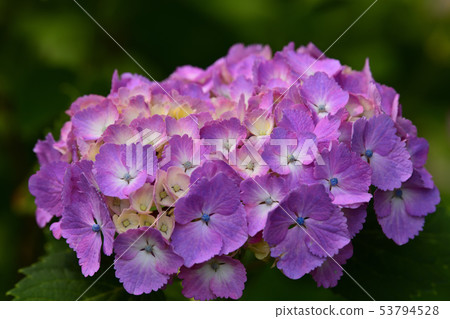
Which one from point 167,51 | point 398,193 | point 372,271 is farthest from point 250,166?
point 167,51

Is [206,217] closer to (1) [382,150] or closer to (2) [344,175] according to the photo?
(2) [344,175]

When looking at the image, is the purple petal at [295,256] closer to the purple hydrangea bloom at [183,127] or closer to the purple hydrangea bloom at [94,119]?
the purple hydrangea bloom at [183,127]

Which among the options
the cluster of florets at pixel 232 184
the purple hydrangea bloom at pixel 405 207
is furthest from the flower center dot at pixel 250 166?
the purple hydrangea bloom at pixel 405 207

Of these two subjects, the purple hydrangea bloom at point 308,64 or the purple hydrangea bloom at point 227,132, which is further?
the purple hydrangea bloom at point 308,64

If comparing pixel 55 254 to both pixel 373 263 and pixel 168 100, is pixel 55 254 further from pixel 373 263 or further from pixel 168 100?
pixel 373 263

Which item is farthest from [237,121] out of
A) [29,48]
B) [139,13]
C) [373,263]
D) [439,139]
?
[439,139]

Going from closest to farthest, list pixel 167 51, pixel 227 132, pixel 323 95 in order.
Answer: pixel 227 132 → pixel 323 95 → pixel 167 51

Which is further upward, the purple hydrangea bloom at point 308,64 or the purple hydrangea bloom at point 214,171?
the purple hydrangea bloom at point 308,64
